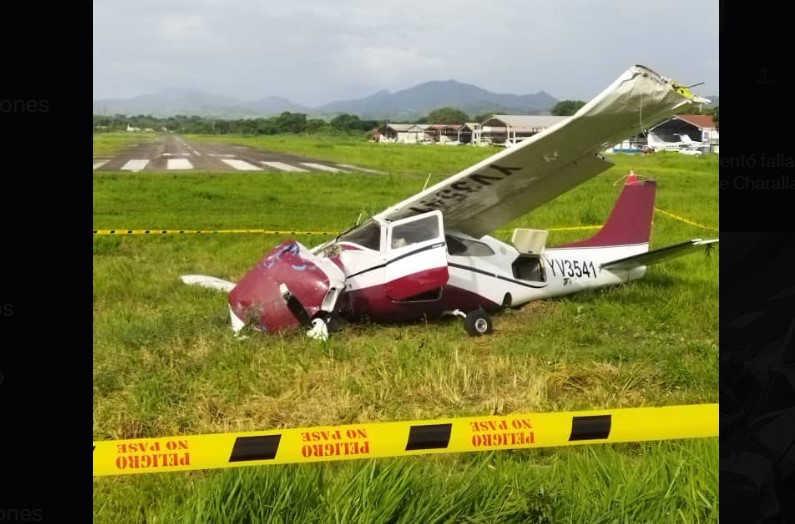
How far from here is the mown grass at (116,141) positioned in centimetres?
344

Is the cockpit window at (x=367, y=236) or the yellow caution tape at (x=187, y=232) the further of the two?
the yellow caution tape at (x=187, y=232)

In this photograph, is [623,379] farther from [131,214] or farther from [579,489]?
[131,214]

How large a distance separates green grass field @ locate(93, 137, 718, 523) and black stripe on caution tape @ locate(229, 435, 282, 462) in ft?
0.22

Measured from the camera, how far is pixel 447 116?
388 cm

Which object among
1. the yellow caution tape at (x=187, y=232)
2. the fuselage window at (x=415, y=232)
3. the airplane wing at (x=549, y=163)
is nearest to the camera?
the airplane wing at (x=549, y=163)

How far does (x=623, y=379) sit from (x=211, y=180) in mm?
5250

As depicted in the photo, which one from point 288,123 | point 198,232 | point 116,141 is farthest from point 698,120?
point 198,232

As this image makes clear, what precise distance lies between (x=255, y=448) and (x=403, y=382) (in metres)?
1.20

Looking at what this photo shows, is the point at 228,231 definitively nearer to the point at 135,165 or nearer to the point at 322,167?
the point at 322,167

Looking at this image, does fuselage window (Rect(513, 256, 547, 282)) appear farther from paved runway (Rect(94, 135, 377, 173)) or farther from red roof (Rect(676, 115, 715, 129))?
paved runway (Rect(94, 135, 377, 173))

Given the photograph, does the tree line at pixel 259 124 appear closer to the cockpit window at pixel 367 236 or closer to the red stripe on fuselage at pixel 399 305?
the cockpit window at pixel 367 236

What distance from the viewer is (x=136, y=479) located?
233 centimetres

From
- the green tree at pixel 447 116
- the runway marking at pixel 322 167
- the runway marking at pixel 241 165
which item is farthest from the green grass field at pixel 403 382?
the green tree at pixel 447 116

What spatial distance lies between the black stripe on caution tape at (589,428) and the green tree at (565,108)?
210 centimetres
